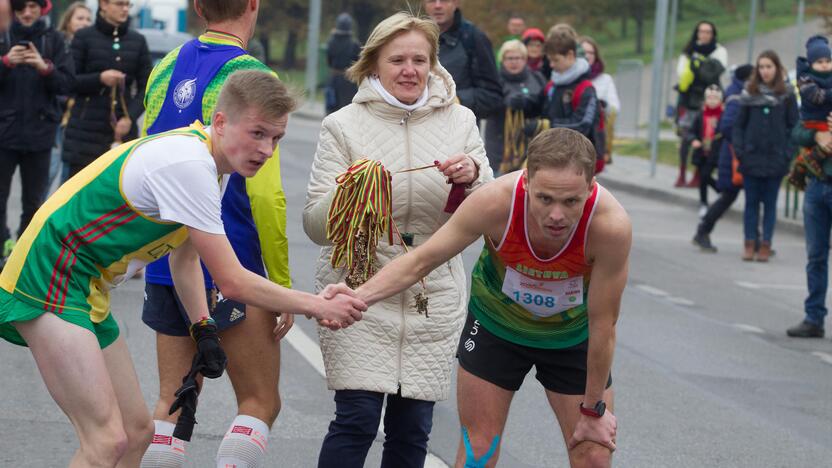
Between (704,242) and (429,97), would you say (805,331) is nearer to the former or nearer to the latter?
(704,242)

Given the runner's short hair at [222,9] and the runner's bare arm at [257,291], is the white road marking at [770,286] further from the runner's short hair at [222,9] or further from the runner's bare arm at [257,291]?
the runner's short hair at [222,9]

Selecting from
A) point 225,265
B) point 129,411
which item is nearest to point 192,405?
point 129,411

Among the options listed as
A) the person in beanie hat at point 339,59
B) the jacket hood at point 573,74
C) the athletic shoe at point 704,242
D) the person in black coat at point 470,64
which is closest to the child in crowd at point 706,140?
the athletic shoe at point 704,242

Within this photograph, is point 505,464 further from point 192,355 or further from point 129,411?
point 129,411

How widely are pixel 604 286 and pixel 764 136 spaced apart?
9.15 m

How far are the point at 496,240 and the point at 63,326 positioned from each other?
Answer: 1.49m

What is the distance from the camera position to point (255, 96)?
423 centimetres

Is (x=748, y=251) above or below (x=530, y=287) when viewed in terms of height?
below

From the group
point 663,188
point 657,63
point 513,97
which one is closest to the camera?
point 513,97

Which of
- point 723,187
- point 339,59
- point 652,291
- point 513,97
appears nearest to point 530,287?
point 652,291

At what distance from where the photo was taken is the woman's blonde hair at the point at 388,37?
4.97 m

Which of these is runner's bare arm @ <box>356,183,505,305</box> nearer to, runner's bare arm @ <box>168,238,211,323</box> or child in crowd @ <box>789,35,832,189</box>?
runner's bare arm @ <box>168,238,211,323</box>

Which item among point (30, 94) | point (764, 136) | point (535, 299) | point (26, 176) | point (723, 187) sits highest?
point (535, 299)

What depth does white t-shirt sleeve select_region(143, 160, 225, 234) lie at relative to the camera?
414 centimetres
